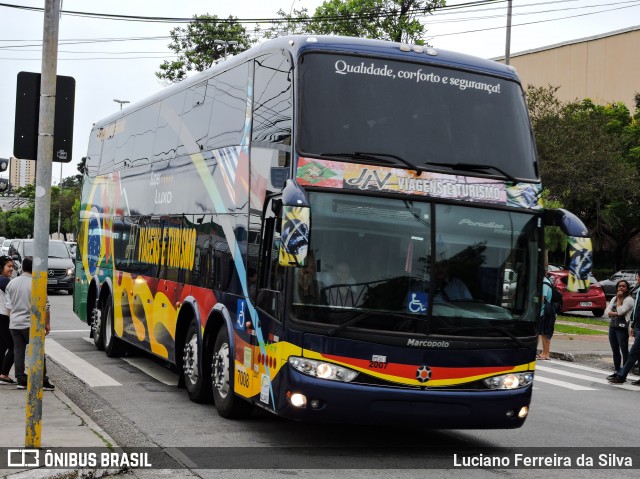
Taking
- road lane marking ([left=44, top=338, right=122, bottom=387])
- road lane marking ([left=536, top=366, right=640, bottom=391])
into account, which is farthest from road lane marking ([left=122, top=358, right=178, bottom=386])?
road lane marking ([left=536, top=366, right=640, bottom=391])

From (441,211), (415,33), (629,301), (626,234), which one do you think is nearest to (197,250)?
(441,211)

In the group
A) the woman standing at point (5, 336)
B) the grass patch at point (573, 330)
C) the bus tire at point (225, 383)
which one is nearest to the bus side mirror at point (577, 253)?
the bus tire at point (225, 383)

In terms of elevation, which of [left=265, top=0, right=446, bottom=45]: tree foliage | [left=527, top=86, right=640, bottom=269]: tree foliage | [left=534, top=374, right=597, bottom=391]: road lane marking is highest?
[left=265, top=0, right=446, bottom=45]: tree foliage

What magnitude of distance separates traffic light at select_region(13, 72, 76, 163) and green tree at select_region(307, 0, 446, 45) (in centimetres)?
3980

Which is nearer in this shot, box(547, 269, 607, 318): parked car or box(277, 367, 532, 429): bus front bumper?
box(277, 367, 532, 429): bus front bumper

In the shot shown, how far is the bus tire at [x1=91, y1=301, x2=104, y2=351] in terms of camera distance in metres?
16.6

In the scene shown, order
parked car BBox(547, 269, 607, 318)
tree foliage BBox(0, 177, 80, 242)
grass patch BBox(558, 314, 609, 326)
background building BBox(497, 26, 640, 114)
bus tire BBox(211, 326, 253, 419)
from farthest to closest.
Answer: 1. tree foliage BBox(0, 177, 80, 242)
2. background building BBox(497, 26, 640, 114)
3. parked car BBox(547, 269, 607, 318)
4. grass patch BBox(558, 314, 609, 326)
5. bus tire BBox(211, 326, 253, 419)

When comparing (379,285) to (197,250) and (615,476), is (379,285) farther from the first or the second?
(197,250)

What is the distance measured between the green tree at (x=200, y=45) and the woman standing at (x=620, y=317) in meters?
38.8

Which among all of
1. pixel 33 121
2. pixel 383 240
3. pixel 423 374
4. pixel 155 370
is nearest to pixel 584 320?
pixel 155 370

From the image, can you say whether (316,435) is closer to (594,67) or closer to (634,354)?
(634,354)

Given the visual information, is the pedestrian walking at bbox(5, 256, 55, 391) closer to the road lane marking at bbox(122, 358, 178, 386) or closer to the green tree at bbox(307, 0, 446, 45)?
the road lane marking at bbox(122, 358, 178, 386)

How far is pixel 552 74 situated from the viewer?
2945 inches

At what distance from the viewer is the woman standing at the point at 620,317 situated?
53.3ft
